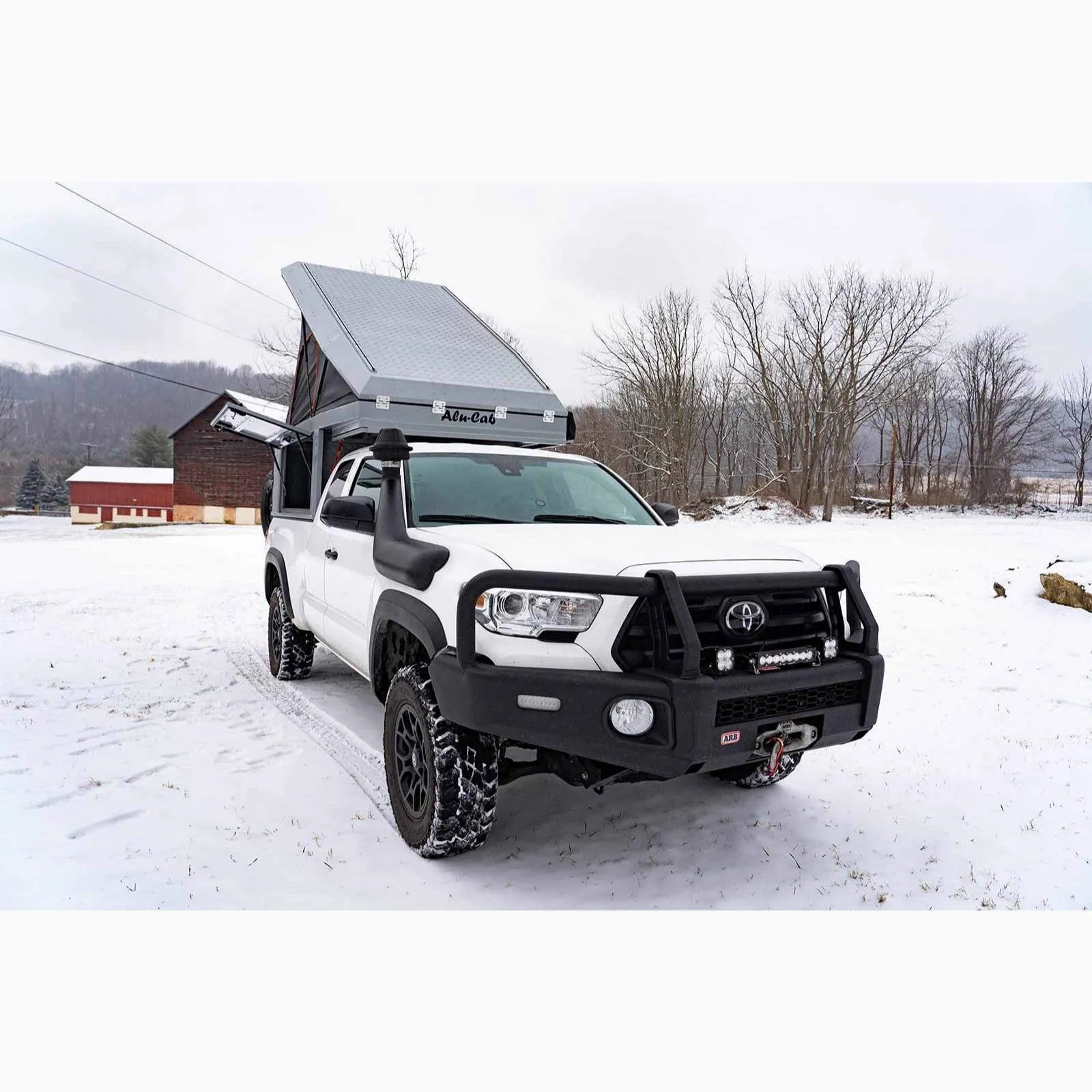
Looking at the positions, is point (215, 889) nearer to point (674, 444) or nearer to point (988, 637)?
point (988, 637)

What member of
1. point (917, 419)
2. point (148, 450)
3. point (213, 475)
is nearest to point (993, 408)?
point (917, 419)

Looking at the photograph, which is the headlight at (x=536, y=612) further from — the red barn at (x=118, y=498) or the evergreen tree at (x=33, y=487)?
the evergreen tree at (x=33, y=487)

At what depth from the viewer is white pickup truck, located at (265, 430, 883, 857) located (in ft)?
9.61

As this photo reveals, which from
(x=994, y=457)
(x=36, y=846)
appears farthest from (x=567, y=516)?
(x=994, y=457)

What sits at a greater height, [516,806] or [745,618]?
[745,618]


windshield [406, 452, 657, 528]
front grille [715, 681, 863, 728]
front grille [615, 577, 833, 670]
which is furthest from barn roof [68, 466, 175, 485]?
front grille [715, 681, 863, 728]

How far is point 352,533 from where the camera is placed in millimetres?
4785

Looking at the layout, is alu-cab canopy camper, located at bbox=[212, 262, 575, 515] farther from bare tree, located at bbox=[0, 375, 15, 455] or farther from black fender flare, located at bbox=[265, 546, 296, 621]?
bare tree, located at bbox=[0, 375, 15, 455]

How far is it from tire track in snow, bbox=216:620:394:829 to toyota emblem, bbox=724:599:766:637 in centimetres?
198

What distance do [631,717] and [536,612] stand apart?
1.77ft

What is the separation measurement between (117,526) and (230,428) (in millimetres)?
34528

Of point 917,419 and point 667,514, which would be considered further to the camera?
point 917,419

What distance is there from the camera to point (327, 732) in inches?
210

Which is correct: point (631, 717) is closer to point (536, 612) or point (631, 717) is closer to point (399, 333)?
point (536, 612)
